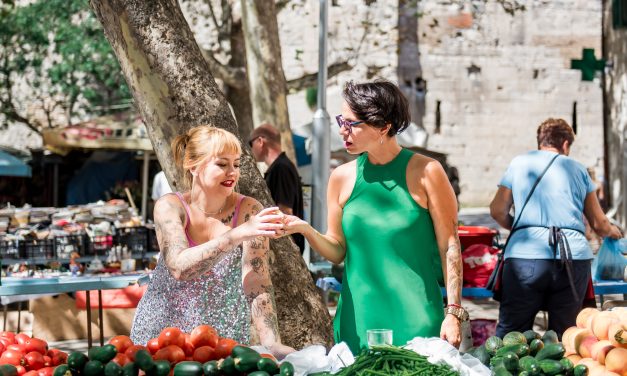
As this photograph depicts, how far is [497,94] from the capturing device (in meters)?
30.5

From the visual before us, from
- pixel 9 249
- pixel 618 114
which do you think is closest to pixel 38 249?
pixel 9 249

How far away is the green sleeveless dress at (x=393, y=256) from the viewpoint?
3.77 metres

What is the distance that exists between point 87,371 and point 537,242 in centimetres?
300

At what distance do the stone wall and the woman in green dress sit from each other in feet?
58.0

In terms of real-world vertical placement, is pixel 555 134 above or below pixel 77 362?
above

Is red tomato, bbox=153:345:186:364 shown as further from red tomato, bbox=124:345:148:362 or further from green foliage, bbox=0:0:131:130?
green foliage, bbox=0:0:131:130

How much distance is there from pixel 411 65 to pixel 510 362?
26.2 meters

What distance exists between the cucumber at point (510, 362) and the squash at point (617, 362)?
1.07 ft

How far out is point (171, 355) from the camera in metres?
3.21

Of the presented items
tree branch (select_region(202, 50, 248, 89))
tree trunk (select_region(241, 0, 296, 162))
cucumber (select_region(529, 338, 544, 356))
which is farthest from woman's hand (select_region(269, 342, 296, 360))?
tree branch (select_region(202, 50, 248, 89))

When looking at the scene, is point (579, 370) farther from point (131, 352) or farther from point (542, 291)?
point (542, 291)

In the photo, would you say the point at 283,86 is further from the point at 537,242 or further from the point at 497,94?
the point at 497,94

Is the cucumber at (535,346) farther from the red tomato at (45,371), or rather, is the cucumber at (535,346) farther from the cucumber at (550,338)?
the red tomato at (45,371)

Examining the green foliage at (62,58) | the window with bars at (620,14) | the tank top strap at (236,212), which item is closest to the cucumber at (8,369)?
the tank top strap at (236,212)
